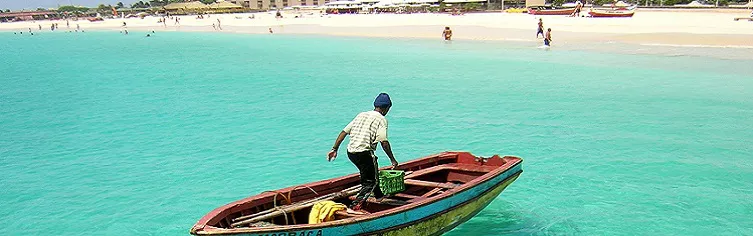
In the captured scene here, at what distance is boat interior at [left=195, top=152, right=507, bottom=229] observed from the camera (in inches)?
286

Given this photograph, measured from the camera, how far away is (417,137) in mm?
16344

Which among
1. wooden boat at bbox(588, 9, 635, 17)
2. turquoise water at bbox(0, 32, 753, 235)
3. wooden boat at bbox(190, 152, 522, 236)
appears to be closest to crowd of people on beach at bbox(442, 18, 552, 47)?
turquoise water at bbox(0, 32, 753, 235)

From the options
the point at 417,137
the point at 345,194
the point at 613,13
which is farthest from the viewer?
the point at 613,13

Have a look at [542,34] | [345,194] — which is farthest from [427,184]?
[542,34]

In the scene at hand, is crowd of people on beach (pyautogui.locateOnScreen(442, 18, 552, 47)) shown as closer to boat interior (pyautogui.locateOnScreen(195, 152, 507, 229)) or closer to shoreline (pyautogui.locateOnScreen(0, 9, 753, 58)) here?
shoreline (pyautogui.locateOnScreen(0, 9, 753, 58))

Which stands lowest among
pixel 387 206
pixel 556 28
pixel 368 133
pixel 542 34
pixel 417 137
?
pixel 417 137

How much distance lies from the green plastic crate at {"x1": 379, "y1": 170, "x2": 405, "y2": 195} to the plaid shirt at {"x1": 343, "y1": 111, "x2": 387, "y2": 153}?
0.62 metres

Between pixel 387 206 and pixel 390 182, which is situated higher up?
pixel 390 182

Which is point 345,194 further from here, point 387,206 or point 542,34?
point 542,34

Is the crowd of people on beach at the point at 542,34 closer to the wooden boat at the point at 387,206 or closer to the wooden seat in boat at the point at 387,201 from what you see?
the wooden boat at the point at 387,206

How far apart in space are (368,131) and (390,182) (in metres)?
0.92

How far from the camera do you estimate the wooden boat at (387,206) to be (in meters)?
6.86

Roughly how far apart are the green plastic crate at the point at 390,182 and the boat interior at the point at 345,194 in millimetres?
142

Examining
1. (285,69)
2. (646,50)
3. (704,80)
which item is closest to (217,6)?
(285,69)
